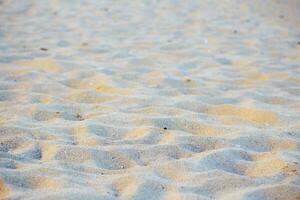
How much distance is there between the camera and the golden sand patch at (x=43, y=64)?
3.84 metres

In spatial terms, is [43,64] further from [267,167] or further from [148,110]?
[267,167]

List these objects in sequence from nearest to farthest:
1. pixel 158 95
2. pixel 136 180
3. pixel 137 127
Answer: pixel 136 180
pixel 137 127
pixel 158 95

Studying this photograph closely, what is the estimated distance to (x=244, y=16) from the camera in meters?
6.22

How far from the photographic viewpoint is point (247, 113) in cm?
293

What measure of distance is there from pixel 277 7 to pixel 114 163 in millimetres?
5526

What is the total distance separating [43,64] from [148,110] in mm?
1451

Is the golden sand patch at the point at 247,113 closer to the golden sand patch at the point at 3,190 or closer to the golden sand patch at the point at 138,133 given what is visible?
the golden sand patch at the point at 138,133

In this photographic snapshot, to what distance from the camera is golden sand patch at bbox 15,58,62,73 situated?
3838mm

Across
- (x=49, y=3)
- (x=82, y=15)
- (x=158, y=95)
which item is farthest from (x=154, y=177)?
(x=49, y=3)

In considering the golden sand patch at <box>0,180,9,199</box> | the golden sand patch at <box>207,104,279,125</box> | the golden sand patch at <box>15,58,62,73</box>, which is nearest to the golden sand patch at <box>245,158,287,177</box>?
the golden sand patch at <box>207,104,279,125</box>

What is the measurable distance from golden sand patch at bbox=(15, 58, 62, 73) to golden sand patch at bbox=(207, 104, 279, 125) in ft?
5.17

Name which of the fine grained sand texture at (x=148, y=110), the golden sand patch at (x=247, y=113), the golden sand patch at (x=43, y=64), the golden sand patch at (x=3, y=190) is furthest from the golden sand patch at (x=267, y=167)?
the golden sand patch at (x=43, y=64)

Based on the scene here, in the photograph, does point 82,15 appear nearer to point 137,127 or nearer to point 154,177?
point 137,127

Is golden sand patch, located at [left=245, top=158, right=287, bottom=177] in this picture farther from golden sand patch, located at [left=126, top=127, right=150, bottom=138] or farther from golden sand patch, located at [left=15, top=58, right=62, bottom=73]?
golden sand patch, located at [left=15, top=58, right=62, bottom=73]
